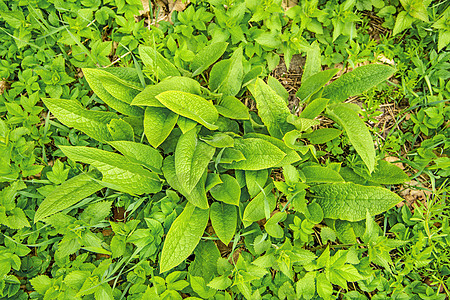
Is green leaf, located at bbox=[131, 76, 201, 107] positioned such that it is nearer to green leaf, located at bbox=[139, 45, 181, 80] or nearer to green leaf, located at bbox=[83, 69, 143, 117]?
green leaf, located at bbox=[139, 45, 181, 80]

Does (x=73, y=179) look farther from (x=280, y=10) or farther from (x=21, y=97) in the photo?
(x=280, y=10)

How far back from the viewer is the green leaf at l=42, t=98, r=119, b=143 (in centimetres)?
209

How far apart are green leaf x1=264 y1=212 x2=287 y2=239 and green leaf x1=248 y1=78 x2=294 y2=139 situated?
582mm

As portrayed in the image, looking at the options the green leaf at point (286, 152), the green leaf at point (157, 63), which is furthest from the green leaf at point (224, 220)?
the green leaf at point (157, 63)

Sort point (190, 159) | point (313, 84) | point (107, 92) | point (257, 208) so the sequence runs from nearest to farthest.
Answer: point (190, 159)
point (257, 208)
point (107, 92)
point (313, 84)

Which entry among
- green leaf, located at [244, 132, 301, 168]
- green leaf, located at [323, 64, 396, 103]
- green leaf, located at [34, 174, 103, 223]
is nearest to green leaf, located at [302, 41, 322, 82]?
green leaf, located at [323, 64, 396, 103]

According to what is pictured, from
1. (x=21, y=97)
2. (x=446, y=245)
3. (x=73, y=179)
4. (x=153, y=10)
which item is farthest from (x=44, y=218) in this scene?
(x=446, y=245)

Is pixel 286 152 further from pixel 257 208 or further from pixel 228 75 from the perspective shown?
pixel 228 75

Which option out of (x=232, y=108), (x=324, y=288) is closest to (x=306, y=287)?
(x=324, y=288)

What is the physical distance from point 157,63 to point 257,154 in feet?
3.33

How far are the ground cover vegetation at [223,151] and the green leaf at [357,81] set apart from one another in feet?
0.04

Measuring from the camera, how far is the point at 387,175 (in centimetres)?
219

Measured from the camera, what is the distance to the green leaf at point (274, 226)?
2004mm

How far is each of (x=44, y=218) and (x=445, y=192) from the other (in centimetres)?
320
